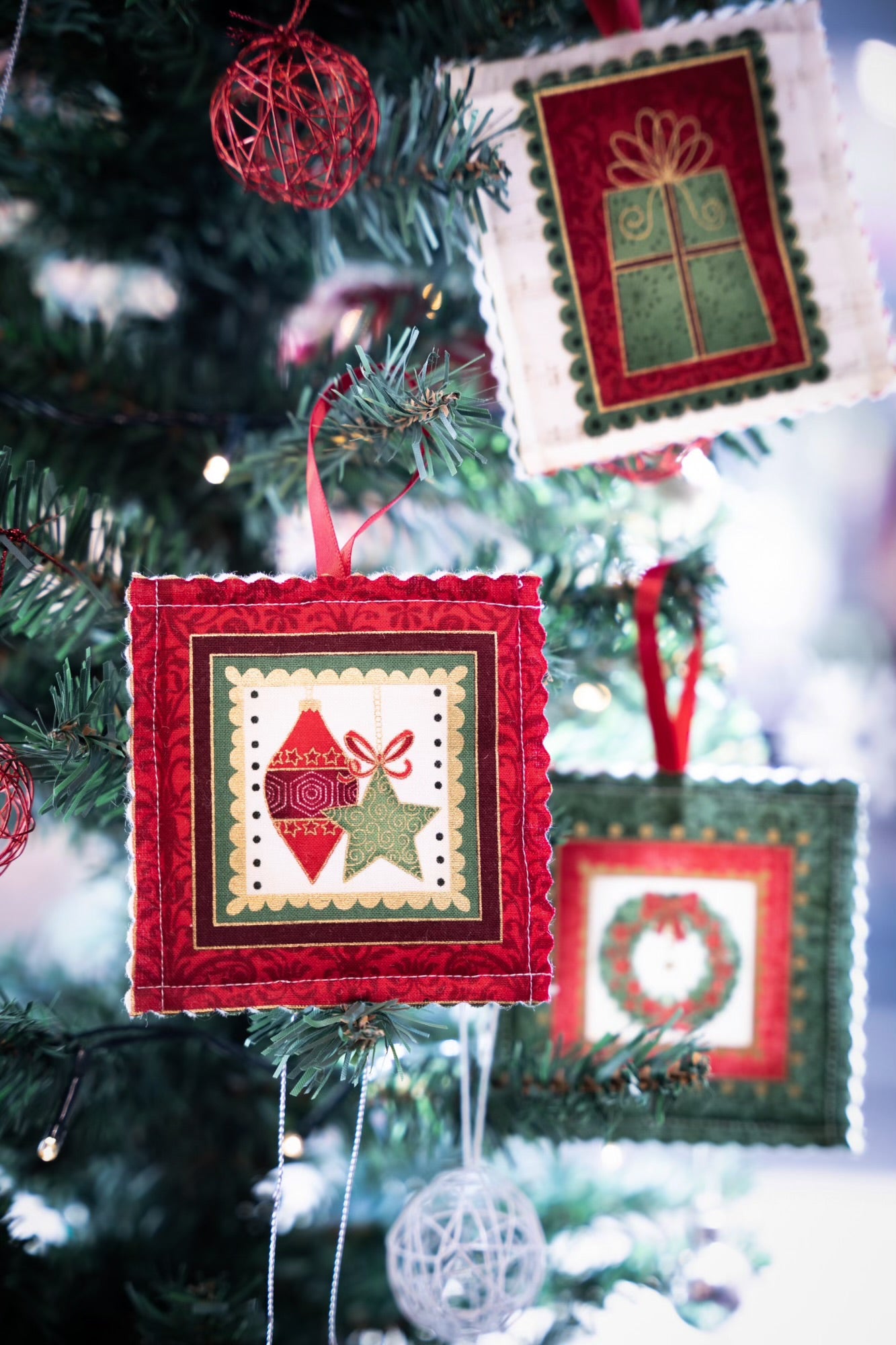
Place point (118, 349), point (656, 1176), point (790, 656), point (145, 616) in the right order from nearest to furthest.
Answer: point (145, 616)
point (118, 349)
point (656, 1176)
point (790, 656)

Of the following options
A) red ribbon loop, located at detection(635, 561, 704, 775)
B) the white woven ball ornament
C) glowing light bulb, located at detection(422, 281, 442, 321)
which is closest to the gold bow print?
glowing light bulb, located at detection(422, 281, 442, 321)

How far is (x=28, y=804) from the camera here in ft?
1.71

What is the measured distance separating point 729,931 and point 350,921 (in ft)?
1.08

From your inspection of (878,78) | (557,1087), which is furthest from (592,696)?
(878,78)

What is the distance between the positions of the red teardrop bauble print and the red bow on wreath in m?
0.30

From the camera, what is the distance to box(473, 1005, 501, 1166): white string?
644 mm

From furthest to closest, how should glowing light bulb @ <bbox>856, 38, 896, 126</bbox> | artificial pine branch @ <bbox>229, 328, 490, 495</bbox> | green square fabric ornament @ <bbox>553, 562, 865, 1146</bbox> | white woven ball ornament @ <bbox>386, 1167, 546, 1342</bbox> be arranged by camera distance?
glowing light bulb @ <bbox>856, 38, 896, 126</bbox> < green square fabric ornament @ <bbox>553, 562, 865, 1146</bbox> < white woven ball ornament @ <bbox>386, 1167, 546, 1342</bbox> < artificial pine branch @ <bbox>229, 328, 490, 495</bbox>

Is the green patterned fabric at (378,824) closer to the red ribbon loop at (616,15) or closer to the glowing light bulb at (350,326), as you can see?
the glowing light bulb at (350,326)

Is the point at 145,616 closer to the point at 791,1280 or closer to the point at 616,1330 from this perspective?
the point at 616,1330

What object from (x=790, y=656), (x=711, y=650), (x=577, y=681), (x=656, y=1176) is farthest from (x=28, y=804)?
(x=790, y=656)

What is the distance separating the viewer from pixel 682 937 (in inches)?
28.1

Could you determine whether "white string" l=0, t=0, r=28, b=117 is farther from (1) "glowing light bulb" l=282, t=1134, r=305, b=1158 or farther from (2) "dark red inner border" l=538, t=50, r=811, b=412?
(1) "glowing light bulb" l=282, t=1134, r=305, b=1158

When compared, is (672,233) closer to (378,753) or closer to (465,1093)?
(378,753)

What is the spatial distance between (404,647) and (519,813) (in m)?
0.11
